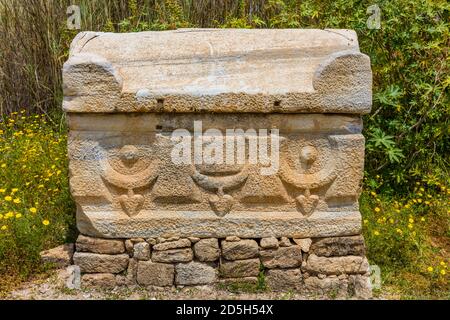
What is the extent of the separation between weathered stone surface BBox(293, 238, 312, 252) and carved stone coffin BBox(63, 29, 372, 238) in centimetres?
3

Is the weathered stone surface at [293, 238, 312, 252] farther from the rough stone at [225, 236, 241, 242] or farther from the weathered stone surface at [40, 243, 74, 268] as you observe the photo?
the weathered stone surface at [40, 243, 74, 268]

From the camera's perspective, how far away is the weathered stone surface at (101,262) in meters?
2.86

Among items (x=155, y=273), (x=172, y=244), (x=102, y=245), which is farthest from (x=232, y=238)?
(x=102, y=245)

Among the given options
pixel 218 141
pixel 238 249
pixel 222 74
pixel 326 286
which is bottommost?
pixel 326 286

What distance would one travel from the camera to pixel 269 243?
9.28 feet

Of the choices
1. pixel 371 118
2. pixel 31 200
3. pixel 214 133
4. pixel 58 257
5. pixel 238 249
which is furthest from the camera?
pixel 371 118

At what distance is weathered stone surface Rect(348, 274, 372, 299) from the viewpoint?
2.82 meters

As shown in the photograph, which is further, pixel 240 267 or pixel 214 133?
pixel 240 267

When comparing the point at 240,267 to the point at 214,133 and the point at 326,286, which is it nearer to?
the point at 326,286

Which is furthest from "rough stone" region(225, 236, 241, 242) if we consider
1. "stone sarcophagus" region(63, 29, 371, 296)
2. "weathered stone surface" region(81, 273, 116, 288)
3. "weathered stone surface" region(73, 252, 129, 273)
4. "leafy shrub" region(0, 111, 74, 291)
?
"leafy shrub" region(0, 111, 74, 291)

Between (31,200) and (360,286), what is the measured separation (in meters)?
2.19

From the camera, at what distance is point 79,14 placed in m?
4.76

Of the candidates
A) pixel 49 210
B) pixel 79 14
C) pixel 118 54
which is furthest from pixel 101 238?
pixel 79 14

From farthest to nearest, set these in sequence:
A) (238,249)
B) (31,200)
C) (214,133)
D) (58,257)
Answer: (31,200) → (58,257) → (238,249) → (214,133)
